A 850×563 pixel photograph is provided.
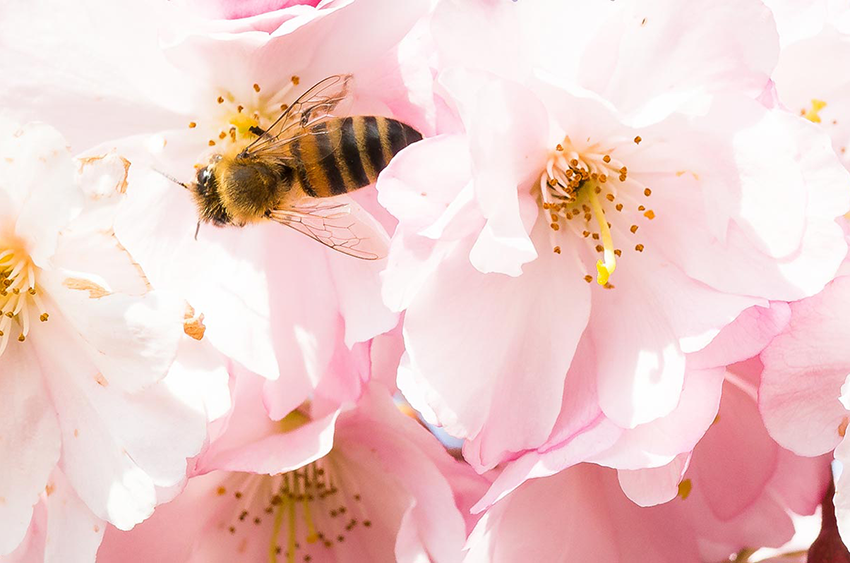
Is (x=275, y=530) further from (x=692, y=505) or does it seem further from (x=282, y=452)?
(x=692, y=505)

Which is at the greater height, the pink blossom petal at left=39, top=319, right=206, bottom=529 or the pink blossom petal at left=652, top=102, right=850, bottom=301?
the pink blossom petal at left=652, top=102, right=850, bottom=301

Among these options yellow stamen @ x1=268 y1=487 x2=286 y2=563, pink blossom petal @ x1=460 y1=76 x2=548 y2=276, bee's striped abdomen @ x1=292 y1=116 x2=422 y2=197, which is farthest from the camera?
yellow stamen @ x1=268 y1=487 x2=286 y2=563

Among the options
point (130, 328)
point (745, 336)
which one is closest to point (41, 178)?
point (130, 328)

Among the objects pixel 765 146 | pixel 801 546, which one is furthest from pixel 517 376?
pixel 801 546

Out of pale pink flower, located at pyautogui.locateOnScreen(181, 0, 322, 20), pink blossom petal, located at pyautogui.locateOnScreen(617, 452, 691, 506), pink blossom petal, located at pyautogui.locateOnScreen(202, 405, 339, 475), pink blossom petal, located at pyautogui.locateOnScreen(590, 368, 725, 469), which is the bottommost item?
pink blossom petal, located at pyautogui.locateOnScreen(617, 452, 691, 506)

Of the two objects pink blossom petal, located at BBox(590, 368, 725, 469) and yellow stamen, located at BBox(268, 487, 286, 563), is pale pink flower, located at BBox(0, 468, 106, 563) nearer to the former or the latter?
yellow stamen, located at BBox(268, 487, 286, 563)

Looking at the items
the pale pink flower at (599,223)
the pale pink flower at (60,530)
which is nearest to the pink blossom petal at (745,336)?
the pale pink flower at (599,223)

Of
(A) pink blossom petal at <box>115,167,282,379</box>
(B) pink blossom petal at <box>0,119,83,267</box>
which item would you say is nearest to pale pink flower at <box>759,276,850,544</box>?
(A) pink blossom petal at <box>115,167,282,379</box>
